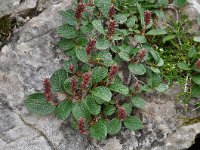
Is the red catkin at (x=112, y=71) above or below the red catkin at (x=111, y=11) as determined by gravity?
below

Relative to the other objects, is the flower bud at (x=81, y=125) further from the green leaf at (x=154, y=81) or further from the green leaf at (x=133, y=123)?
the green leaf at (x=154, y=81)

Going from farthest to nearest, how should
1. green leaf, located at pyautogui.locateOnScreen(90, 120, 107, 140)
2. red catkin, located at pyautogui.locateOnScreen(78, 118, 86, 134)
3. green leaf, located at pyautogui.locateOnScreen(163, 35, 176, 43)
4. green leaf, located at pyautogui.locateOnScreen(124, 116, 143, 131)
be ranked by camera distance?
green leaf, located at pyautogui.locateOnScreen(163, 35, 176, 43) < green leaf, located at pyautogui.locateOnScreen(124, 116, 143, 131) < green leaf, located at pyautogui.locateOnScreen(90, 120, 107, 140) < red catkin, located at pyautogui.locateOnScreen(78, 118, 86, 134)

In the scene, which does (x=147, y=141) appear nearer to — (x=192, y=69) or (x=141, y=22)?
(x=192, y=69)

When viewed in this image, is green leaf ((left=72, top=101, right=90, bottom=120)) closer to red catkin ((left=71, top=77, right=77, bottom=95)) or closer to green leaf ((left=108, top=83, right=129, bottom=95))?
red catkin ((left=71, top=77, right=77, bottom=95))

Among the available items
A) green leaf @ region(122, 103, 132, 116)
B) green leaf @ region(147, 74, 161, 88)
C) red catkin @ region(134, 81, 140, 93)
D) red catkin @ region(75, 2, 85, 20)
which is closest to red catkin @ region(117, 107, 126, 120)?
green leaf @ region(122, 103, 132, 116)

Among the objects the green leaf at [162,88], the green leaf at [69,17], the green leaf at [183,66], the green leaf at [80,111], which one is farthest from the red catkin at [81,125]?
the green leaf at [183,66]

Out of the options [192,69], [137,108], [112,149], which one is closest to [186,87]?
[192,69]
